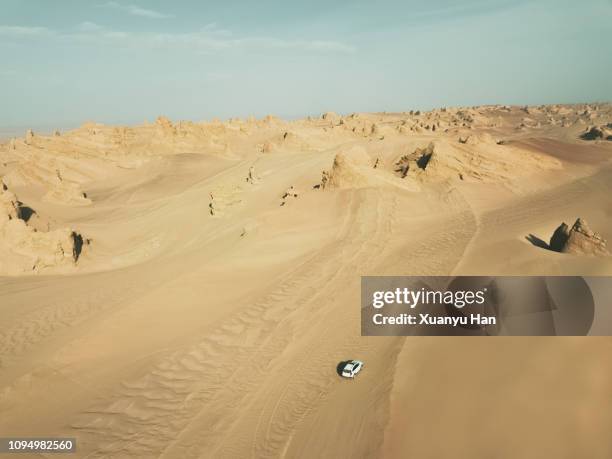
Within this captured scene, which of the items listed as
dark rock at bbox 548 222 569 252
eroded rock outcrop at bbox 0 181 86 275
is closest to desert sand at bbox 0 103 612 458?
eroded rock outcrop at bbox 0 181 86 275

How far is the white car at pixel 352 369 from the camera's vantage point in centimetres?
646

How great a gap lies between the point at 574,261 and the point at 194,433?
29.1 ft

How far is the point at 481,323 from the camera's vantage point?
7.04 metres

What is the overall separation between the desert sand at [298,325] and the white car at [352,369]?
5.1 inches

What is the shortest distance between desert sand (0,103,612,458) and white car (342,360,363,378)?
5.1 inches

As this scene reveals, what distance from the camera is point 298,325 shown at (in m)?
8.17

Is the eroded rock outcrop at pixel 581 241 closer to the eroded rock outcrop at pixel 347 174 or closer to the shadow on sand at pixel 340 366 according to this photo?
the shadow on sand at pixel 340 366

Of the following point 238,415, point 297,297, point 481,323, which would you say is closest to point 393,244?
point 297,297

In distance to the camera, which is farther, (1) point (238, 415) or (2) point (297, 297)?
(2) point (297, 297)

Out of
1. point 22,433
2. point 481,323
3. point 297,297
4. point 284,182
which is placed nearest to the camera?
point 22,433

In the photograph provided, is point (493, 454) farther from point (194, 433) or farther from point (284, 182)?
point (284, 182)

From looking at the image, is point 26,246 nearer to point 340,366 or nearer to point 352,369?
point 340,366

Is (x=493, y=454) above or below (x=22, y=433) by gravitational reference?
above

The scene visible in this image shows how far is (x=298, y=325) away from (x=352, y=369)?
198 centimetres
